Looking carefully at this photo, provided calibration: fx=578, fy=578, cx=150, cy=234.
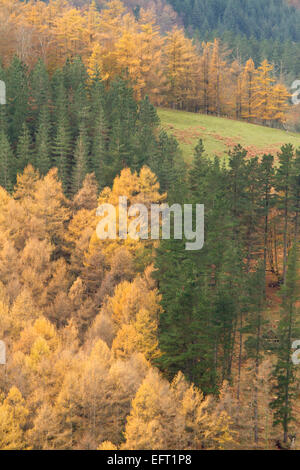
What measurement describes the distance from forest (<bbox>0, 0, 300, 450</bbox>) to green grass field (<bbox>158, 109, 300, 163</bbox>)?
7.34 metres

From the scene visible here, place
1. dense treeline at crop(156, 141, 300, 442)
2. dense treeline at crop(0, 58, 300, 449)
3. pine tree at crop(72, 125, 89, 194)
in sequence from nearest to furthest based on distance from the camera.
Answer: dense treeline at crop(0, 58, 300, 449), dense treeline at crop(156, 141, 300, 442), pine tree at crop(72, 125, 89, 194)

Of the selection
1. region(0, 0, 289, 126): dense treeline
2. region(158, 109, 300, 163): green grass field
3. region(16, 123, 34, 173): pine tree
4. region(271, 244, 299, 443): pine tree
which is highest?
region(0, 0, 289, 126): dense treeline

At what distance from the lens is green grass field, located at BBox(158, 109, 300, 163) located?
9127 cm

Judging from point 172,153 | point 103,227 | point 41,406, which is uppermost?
point 172,153

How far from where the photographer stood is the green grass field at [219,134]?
299 feet

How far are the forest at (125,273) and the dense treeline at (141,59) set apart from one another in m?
0.49

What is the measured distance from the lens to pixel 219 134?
3819 inches

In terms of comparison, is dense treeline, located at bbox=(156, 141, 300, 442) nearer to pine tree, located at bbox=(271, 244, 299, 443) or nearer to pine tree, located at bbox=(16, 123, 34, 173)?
pine tree, located at bbox=(271, 244, 299, 443)

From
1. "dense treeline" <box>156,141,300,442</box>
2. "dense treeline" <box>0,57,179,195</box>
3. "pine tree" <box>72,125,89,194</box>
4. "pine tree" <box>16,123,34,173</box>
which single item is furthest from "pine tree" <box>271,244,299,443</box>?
"pine tree" <box>16,123,34,173</box>

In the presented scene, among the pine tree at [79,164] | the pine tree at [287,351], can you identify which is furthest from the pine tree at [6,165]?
the pine tree at [287,351]

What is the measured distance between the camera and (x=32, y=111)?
8100cm

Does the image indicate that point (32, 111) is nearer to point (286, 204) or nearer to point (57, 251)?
point (57, 251)

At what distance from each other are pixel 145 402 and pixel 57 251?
31.5 m
